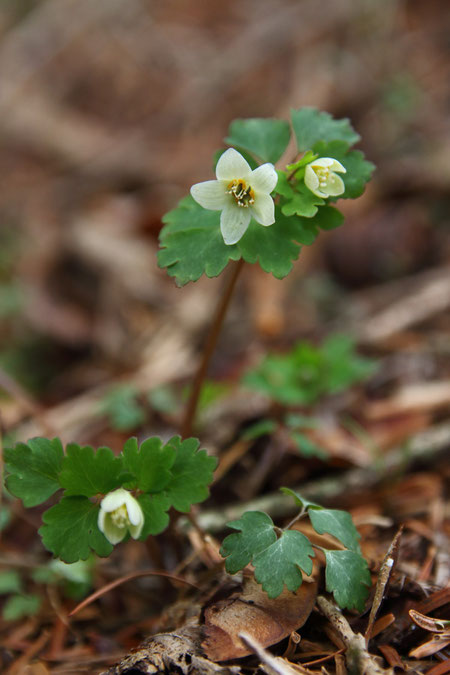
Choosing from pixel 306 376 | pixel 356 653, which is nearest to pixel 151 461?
pixel 356 653

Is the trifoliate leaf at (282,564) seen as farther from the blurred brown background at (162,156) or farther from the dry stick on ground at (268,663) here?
the blurred brown background at (162,156)

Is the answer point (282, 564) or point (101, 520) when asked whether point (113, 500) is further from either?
point (282, 564)

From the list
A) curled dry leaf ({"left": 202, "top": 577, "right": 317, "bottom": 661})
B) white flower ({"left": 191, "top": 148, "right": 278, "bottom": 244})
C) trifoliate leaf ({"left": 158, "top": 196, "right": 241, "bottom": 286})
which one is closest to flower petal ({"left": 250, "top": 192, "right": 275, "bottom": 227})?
white flower ({"left": 191, "top": 148, "right": 278, "bottom": 244})

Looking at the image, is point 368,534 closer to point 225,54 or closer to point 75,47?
point 225,54

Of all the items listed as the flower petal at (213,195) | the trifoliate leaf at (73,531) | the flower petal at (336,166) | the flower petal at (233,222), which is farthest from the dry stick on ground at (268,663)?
the flower petal at (336,166)

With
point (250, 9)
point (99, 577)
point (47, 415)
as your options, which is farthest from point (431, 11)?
point (99, 577)
